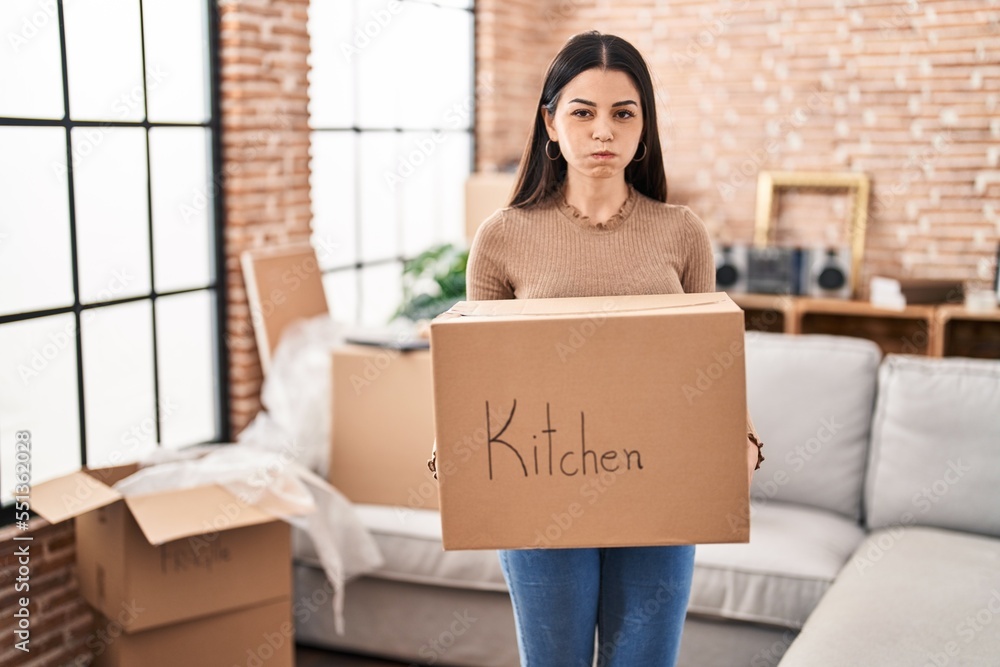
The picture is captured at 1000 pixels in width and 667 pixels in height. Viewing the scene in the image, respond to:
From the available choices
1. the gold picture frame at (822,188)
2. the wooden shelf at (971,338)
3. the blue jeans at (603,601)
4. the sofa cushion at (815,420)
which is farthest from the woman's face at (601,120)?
the gold picture frame at (822,188)

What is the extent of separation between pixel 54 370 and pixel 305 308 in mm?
871

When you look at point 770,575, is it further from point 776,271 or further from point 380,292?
point 776,271

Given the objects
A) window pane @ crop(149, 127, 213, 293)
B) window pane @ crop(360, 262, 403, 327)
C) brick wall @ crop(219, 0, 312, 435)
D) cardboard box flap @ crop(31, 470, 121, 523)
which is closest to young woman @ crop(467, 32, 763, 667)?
cardboard box flap @ crop(31, 470, 121, 523)

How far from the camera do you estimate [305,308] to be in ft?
10.8

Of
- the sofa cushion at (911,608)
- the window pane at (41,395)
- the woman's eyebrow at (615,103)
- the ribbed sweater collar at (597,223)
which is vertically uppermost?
the woman's eyebrow at (615,103)

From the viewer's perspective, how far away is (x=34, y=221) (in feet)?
8.25

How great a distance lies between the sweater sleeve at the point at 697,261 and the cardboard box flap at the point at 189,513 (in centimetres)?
110

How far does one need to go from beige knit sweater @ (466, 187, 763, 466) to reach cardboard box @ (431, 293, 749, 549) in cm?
18

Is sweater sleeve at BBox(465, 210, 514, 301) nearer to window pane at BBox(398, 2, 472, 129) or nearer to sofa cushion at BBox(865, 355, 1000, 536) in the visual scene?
sofa cushion at BBox(865, 355, 1000, 536)

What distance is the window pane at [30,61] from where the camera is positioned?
2.41 metres

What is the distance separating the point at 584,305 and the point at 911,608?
44.0 inches

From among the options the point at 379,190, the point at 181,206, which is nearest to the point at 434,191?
A: the point at 379,190

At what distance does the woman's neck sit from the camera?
1645 millimetres

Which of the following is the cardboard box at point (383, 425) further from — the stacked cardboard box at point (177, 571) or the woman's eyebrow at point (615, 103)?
the woman's eyebrow at point (615, 103)
